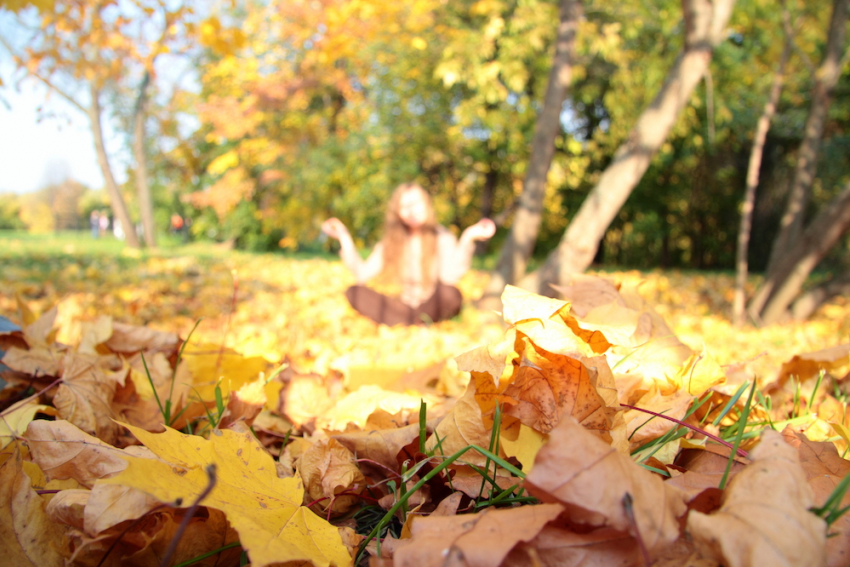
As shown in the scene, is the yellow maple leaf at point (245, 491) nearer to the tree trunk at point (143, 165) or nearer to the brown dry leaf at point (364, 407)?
the brown dry leaf at point (364, 407)

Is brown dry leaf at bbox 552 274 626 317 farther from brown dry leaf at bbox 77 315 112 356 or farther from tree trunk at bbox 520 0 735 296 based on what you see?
tree trunk at bbox 520 0 735 296

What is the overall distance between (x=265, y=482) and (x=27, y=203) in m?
64.8

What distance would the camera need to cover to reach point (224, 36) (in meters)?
3.87

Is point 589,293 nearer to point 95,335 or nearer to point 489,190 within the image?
point 95,335

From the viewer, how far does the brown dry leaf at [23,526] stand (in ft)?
1.74

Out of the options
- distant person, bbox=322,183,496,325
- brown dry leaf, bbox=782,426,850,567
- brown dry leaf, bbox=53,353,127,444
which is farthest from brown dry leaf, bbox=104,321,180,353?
distant person, bbox=322,183,496,325

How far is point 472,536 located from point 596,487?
4.9 inches

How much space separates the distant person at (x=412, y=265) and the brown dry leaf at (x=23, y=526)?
4.07 metres

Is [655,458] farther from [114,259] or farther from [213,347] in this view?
[114,259]

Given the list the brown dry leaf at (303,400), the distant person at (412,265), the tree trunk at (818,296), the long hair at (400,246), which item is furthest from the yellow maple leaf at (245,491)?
the tree trunk at (818,296)

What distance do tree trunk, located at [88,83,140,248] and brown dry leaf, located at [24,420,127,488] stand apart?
12119mm

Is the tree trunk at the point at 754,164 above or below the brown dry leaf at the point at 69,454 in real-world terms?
above

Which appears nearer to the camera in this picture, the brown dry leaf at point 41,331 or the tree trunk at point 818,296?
the brown dry leaf at point 41,331

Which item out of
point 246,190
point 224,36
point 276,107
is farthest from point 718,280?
point 246,190
